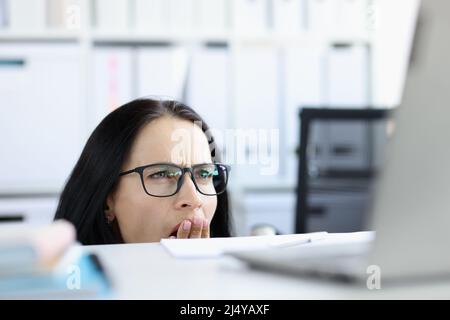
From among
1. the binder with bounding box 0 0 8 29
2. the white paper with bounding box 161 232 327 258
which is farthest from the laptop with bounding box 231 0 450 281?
the binder with bounding box 0 0 8 29

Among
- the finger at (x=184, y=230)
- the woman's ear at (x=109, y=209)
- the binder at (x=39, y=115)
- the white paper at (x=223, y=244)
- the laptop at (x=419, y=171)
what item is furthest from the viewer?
the binder at (x=39, y=115)

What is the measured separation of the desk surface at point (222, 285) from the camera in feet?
1.16

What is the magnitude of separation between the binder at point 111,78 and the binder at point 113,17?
0.33 ft

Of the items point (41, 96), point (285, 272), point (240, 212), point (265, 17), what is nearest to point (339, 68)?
point (265, 17)

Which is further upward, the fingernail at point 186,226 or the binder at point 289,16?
the binder at point 289,16

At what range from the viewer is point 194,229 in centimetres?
94

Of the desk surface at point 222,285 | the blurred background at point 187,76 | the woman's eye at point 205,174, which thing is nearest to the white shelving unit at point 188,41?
the blurred background at point 187,76

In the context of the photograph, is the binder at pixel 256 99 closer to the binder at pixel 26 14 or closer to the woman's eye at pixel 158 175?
the binder at pixel 26 14

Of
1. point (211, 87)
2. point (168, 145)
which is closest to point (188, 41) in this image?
point (211, 87)

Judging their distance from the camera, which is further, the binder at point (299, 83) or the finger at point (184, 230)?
the binder at point (299, 83)

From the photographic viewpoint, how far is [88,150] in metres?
1.10

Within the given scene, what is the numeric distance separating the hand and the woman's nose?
3 cm

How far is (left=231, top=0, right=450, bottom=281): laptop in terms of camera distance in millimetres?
338

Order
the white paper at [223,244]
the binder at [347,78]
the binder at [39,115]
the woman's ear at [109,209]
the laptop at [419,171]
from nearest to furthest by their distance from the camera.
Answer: the laptop at [419,171]
the white paper at [223,244]
the woman's ear at [109,209]
the binder at [39,115]
the binder at [347,78]
